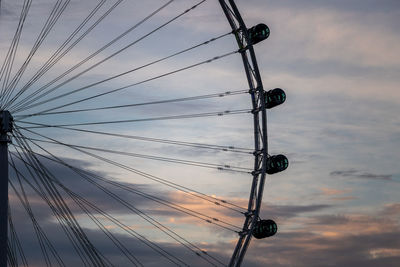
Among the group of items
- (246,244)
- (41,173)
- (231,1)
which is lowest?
(41,173)

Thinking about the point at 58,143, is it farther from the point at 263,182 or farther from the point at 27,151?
the point at 263,182

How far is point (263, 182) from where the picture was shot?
3688 centimetres

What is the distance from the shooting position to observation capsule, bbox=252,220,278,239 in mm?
36438

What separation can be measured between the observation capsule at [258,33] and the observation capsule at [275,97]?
106 inches

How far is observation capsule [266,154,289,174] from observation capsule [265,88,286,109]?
2.60 meters

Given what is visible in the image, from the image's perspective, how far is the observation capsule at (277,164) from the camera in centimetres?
3703

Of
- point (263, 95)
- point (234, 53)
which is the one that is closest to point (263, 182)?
point (263, 95)

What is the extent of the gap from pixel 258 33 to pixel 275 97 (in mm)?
3353

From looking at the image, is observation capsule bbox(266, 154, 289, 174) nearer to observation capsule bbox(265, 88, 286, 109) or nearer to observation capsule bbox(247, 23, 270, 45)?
observation capsule bbox(265, 88, 286, 109)

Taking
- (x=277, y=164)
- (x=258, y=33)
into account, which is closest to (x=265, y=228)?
(x=277, y=164)

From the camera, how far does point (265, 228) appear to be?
36.5 meters

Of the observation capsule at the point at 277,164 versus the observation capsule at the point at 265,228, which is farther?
the observation capsule at the point at 277,164

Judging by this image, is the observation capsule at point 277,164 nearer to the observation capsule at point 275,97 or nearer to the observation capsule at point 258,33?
the observation capsule at point 275,97

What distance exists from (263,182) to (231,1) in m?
9.04
